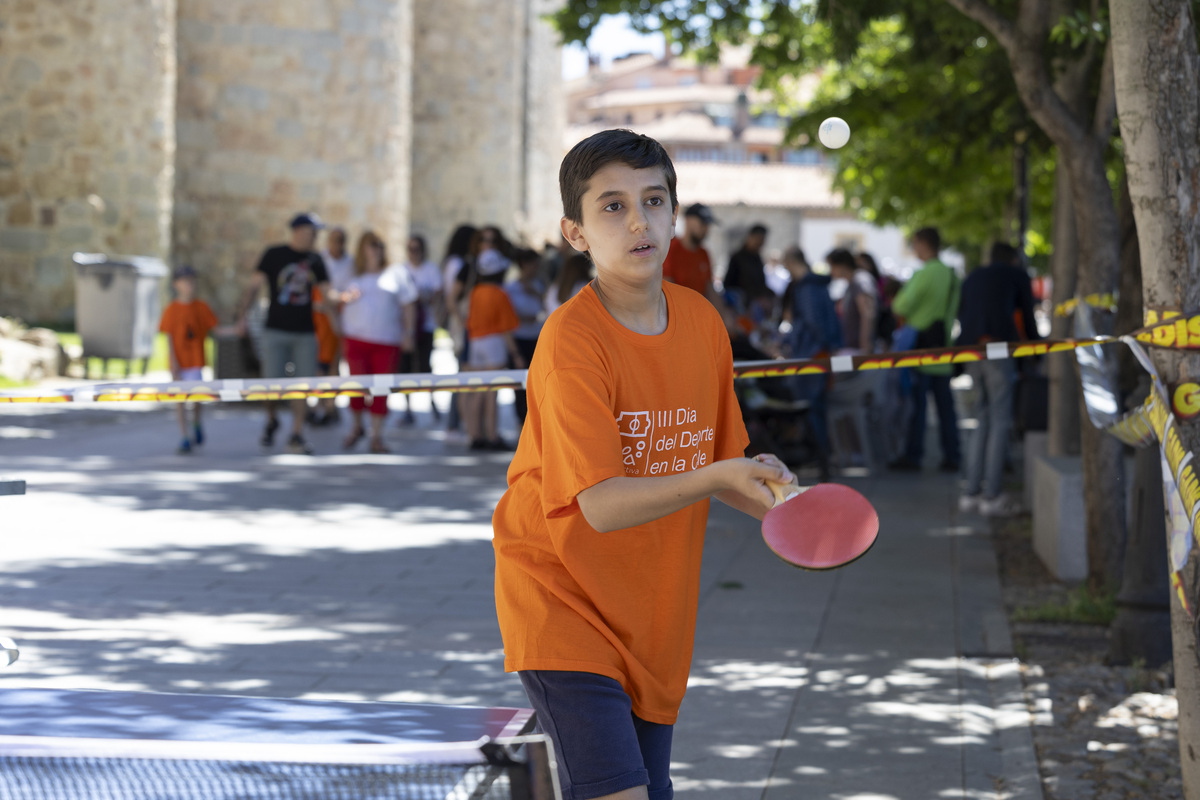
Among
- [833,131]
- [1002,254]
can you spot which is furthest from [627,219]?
[1002,254]

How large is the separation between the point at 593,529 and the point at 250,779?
69 centimetres

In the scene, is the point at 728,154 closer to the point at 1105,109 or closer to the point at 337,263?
the point at 337,263

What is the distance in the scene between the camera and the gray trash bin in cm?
1602

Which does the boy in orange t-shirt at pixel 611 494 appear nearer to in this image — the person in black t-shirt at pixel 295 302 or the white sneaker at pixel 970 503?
the white sneaker at pixel 970 503

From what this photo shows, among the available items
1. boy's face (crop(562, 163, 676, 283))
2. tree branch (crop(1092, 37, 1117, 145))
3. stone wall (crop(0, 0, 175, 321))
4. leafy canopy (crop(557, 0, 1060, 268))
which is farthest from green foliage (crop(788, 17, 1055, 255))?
stone wall (crop(0, 0, 175, 321))

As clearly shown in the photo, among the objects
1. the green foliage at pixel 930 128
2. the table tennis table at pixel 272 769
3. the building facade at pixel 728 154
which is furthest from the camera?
the building facade at pixel 728 154

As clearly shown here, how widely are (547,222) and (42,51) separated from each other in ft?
59.9

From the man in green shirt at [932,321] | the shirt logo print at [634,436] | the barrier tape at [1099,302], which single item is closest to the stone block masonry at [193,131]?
the man in green shirt at [932,321]

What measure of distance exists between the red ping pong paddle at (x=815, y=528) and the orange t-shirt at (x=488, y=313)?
941 cm

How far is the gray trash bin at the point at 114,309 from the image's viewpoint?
16016mm

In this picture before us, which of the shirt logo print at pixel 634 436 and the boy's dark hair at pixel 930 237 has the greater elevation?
the boy's dark hair at pixel 930 237

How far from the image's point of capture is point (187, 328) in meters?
11.2

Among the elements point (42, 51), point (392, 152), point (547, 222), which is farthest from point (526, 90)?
point (42, 51)

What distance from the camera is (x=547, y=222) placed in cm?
3625
